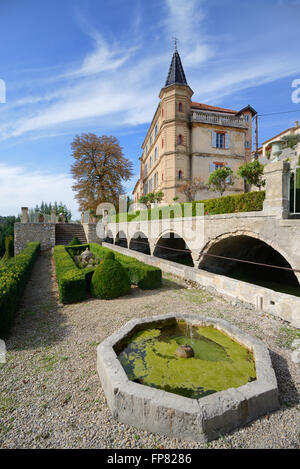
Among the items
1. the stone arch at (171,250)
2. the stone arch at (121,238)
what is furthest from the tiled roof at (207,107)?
the stone arch at (171,250)

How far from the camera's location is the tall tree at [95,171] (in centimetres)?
2641

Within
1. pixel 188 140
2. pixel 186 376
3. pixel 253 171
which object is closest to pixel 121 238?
pixel 188 140

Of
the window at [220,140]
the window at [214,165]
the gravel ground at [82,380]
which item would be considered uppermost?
the window at [220,140]

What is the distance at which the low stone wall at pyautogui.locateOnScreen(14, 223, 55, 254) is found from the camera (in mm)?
19766

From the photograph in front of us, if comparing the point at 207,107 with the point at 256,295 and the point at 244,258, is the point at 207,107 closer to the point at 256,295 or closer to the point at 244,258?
the point at 244,258

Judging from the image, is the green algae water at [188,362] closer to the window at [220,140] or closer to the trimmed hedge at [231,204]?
the trimmed hedge at [231,204]

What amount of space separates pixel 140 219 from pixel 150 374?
13.4m

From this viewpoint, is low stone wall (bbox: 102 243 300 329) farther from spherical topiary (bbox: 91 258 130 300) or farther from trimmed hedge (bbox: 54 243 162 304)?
spherical topiary (bbox: 91 258 130 300)

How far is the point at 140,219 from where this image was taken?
52.4ft

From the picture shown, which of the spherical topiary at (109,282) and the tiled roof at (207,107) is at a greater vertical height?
the tiled roof at (207,107)

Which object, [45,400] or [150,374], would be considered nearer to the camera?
[45,400]

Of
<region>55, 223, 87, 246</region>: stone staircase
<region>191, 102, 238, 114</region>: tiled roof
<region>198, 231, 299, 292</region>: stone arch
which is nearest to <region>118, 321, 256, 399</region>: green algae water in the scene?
<region>198, 231, 299, 292</region>: stone arch

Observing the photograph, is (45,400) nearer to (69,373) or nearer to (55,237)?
(69,373)
